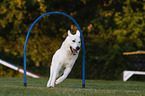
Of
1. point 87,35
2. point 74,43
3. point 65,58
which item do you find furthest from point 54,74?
point 87,35

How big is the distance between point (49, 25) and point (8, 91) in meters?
11.3

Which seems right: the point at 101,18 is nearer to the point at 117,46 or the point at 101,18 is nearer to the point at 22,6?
the point at 117,46

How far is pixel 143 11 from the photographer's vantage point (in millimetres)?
17969

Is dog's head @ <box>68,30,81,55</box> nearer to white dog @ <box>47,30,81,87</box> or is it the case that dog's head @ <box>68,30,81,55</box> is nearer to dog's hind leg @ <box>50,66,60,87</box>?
white dog @ <box>47,30,81,87</box>

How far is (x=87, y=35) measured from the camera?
19219mm

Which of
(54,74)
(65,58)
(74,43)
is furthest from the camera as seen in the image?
(65,58)

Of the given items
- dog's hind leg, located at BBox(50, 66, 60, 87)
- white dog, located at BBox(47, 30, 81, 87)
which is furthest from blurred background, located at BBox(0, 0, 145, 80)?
dog's hind leg, located at BBox(50, 66, 60, 87)

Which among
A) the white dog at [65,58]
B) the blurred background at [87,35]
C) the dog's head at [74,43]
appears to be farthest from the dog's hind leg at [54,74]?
the blurred background at [87,35]

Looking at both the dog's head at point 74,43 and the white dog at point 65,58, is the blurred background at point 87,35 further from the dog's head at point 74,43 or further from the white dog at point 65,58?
the dog's head at point 74,43

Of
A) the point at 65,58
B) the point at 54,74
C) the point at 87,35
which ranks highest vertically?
the point at 65,58

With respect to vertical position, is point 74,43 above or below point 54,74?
above

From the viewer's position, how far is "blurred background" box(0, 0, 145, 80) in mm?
17828

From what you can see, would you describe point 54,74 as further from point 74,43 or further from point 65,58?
point 74,43

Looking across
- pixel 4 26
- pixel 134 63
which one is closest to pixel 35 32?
pixel 4 26
